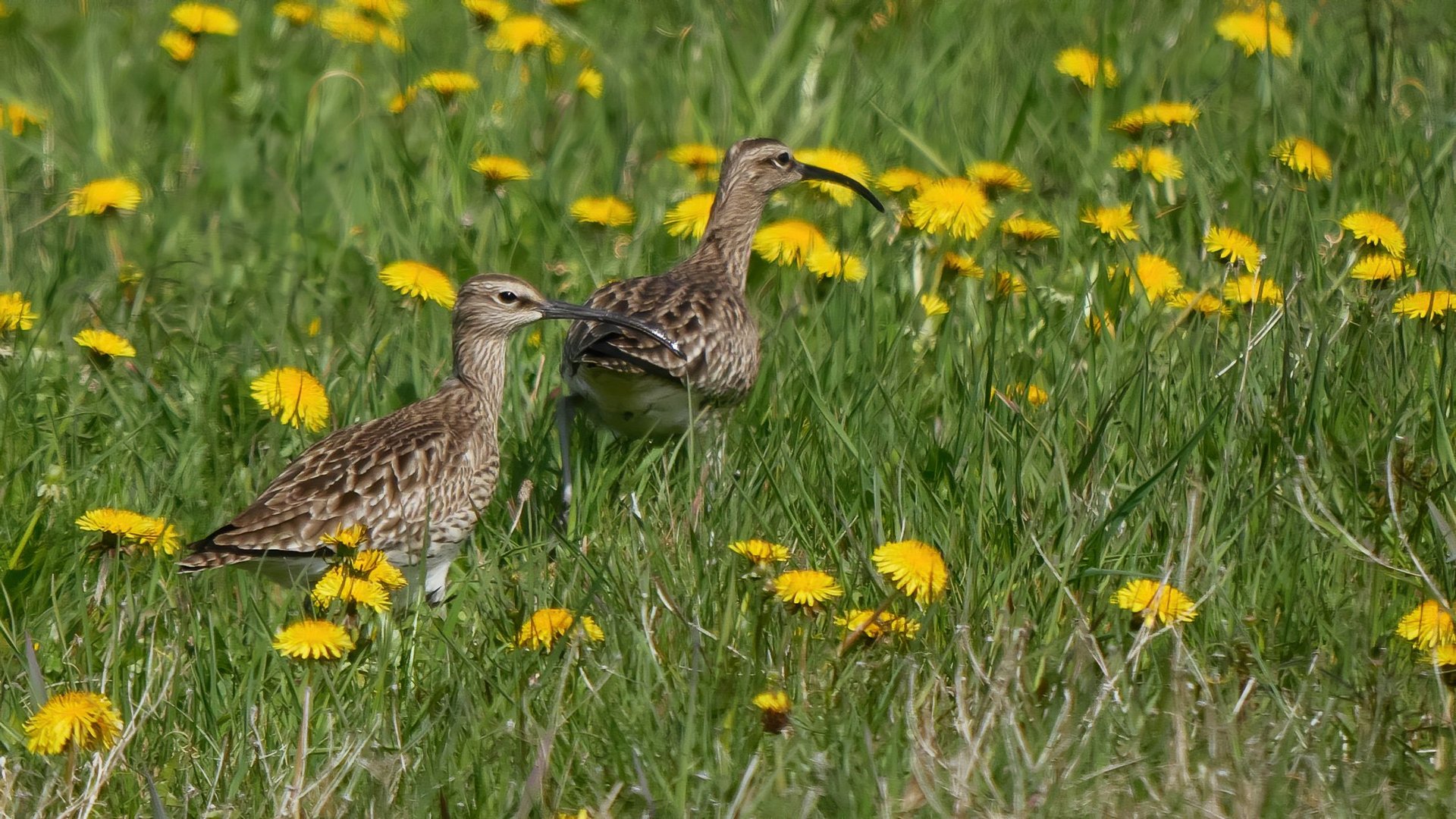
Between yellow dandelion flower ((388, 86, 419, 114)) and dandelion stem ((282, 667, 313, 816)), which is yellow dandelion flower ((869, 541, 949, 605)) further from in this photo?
yellow dandelion flower ((388, 86, 419, 114))

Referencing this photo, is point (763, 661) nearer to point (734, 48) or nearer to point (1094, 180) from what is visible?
point (1094, 180)

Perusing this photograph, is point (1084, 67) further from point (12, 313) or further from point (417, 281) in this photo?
point (12, 313)

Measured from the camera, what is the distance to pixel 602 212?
683 centimetres

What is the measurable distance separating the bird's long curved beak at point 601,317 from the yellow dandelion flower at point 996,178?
158 cm

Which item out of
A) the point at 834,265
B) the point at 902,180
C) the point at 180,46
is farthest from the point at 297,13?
the point at 834,265

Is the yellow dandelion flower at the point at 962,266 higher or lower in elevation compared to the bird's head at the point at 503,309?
higher

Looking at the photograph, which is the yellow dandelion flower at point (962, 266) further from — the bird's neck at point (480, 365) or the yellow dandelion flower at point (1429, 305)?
→ the bird's neck at point (480, 365)

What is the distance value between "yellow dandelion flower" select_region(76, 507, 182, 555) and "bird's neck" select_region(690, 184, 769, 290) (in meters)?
2.75

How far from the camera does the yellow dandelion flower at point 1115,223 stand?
6.20m

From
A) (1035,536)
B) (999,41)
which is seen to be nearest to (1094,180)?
(999,41)

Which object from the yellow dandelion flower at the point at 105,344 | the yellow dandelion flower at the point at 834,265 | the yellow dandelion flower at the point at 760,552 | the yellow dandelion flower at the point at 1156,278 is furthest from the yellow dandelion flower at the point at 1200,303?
the yellow dandelion flower at the point at 105,344

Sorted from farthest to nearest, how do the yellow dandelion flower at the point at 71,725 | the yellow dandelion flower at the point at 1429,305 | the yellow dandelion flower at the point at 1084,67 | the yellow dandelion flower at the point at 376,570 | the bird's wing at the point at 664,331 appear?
1. the yellow dandelion flower at the point at 1084,67
2. the bird's wing at the point at 664,331
3. the yellow dandelion flower at the point at 1429,305
4. the yellow dandelion flower at the point at 376,570
5. the yellow dandelion flower at the point at 71,725

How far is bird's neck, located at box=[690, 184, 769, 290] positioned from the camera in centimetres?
675

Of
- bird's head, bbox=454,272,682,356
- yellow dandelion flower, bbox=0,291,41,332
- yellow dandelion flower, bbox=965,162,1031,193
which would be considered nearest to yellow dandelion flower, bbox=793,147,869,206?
yellow dandelion flower, bbox=965,162,1031,193
